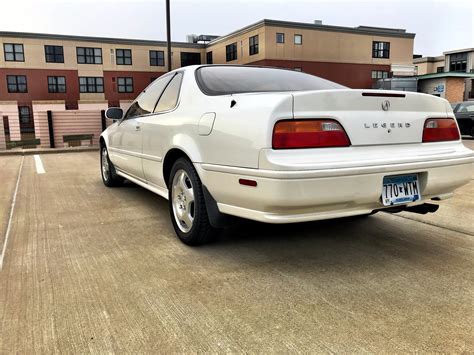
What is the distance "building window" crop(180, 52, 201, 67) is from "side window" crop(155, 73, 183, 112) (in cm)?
3873

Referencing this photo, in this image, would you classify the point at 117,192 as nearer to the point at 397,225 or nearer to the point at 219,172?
the point at 219,172

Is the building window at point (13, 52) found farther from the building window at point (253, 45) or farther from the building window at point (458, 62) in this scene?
the building window at point (458, 62)

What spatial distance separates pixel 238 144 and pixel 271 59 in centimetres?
3226

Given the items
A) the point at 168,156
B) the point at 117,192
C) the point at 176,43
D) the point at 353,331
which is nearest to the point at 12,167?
the point at 117,192

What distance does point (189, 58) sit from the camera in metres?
41.7

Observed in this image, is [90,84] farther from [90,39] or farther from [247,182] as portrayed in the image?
[247,182]

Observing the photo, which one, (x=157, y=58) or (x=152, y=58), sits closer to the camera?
(x=152, y=58)

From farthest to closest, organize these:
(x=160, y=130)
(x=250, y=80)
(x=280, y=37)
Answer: (x=280, y=37), (x=160, y=130), (x=250, y=80)

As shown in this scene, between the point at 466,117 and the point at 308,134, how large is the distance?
1639cm

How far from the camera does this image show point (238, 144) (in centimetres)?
274

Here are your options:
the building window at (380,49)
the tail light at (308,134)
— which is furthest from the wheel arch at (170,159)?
the building window at (380,49)

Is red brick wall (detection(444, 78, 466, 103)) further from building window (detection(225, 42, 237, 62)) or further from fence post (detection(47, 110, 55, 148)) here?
fence post (detection(47, 110, 55, 148))

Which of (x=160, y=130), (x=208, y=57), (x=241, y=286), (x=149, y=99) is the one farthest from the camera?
(x=208, y=57)

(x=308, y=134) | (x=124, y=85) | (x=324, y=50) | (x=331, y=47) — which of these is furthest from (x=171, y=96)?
(x=124, y=85)
